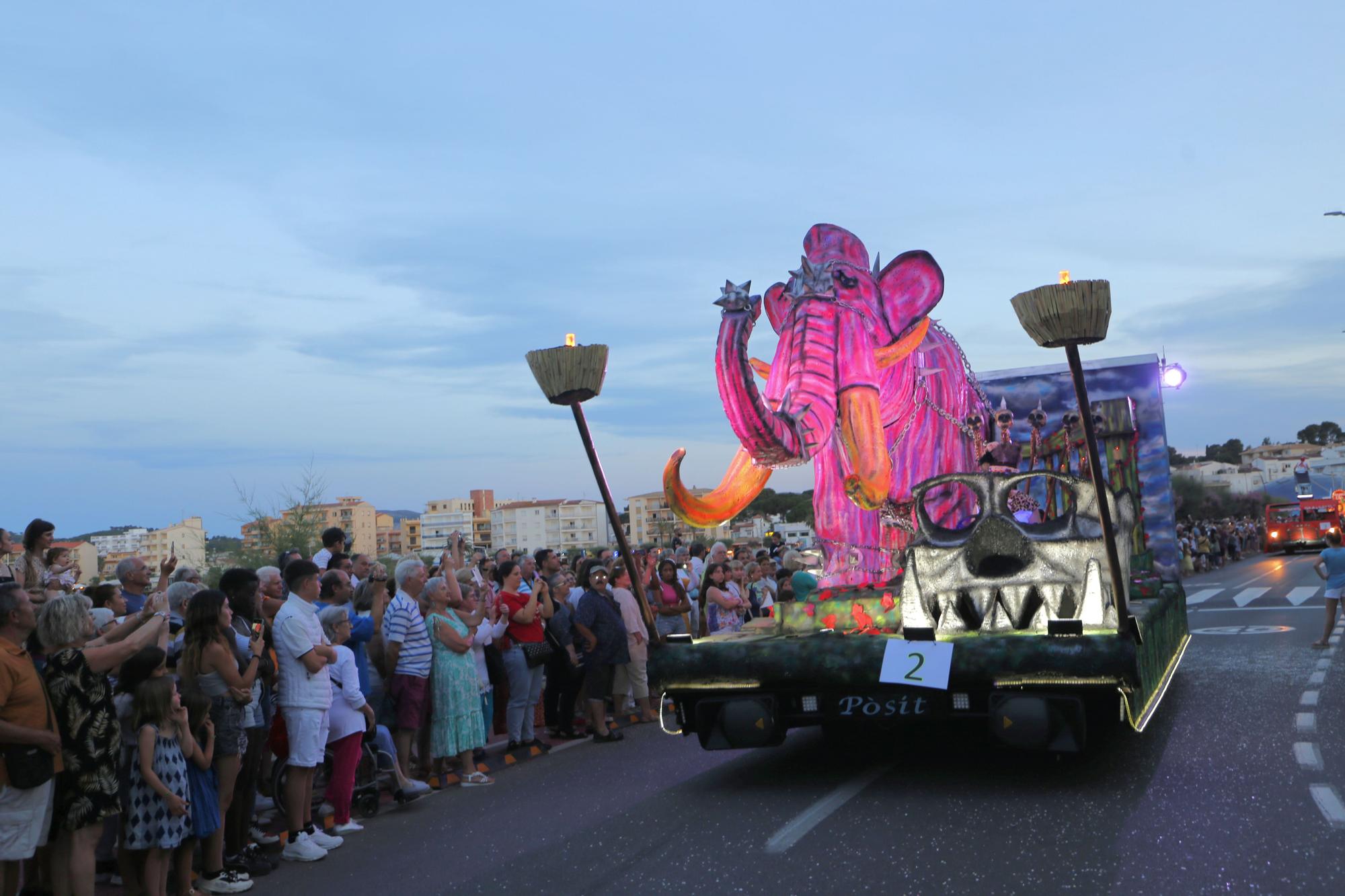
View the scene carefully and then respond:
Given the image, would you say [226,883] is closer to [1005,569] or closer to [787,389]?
[787,389]

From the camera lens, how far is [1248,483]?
420 feet

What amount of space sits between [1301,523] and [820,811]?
47176mm

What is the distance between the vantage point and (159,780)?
20.3 feet

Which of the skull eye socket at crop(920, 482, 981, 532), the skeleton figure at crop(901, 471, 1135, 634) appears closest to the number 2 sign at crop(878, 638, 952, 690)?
the skeleton figure at crop(901, 471, 1135, 634)

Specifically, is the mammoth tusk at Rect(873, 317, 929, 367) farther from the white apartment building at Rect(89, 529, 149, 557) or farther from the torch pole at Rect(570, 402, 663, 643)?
the white apartment building at Rect(89, 529, 149, 557)

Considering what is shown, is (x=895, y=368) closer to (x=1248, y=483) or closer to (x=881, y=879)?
(x=881, y=879)

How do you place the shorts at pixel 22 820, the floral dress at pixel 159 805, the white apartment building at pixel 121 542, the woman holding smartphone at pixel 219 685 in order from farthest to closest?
the white apartment building at pixel 121 542 < the woman holding smartphone at pixel 219 685 < the floral dress at pixel 159 805 < the shorts at pixel 22 820

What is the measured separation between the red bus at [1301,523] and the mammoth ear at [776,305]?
42.4 meters

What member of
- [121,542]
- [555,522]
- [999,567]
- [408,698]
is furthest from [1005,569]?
[555,522]

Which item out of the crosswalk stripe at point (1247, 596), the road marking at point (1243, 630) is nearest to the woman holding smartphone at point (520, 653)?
the road marking at point (1243, 630)

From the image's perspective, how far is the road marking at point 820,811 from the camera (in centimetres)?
649

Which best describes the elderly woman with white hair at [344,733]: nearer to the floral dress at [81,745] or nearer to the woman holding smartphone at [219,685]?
the woman holding smartphone at [219,685]

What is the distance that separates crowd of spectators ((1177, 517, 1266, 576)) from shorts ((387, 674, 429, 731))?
27.9 m

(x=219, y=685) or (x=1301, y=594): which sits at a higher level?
(x=219, y=685)
